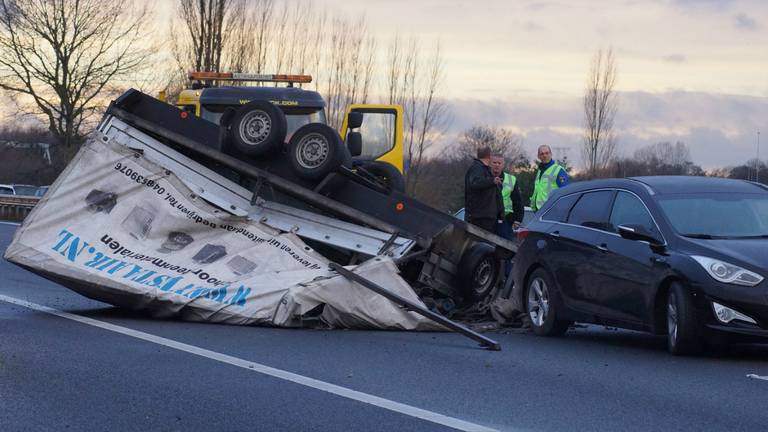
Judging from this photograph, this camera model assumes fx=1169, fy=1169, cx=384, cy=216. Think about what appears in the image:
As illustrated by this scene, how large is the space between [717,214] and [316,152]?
4469mm

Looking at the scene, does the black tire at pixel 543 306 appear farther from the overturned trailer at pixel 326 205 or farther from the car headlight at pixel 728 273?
the car headlight at pixel 728 273

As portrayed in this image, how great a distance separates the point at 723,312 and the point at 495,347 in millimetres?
1927

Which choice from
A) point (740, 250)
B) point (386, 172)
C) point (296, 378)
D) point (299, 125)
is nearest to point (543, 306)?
point (740, 250)

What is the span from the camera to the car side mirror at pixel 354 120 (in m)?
16.3

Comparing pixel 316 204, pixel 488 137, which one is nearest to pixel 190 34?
pixel 316 204

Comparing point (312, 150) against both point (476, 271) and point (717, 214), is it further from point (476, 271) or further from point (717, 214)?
point (717, 214)

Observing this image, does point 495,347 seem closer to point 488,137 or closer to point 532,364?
point 532,364

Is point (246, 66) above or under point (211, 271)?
above

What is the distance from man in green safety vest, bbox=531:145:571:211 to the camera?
14.5 metres

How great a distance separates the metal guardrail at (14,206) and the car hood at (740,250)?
1304 inches

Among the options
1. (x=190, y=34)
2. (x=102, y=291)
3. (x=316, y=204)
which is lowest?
(x=102, y=291)

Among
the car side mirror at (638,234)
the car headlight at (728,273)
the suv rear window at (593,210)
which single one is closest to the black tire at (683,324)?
the car headlight at (728,273)

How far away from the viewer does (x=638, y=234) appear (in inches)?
378

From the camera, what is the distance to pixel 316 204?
12172 millimetres
